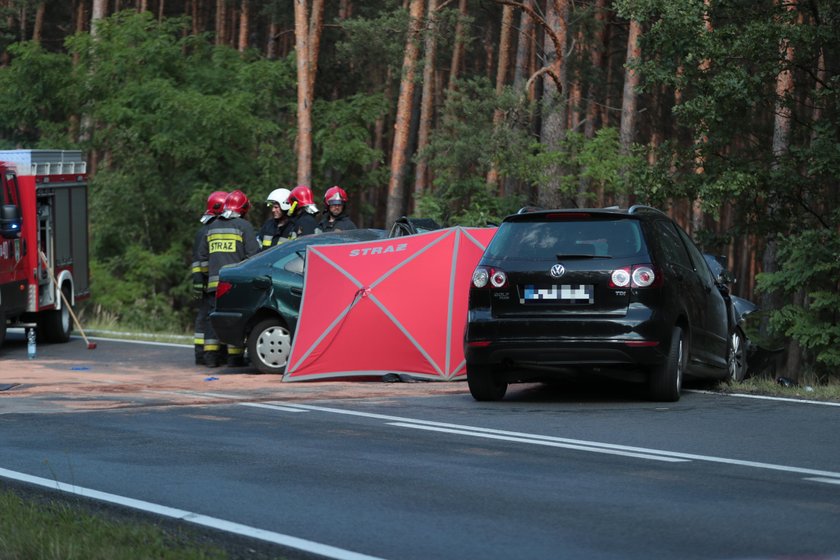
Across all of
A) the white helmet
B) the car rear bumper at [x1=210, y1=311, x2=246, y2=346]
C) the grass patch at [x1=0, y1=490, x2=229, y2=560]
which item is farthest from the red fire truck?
the grass patch at [x1=0, y1=490, x2=229, y2=560]

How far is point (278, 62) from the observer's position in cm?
3828

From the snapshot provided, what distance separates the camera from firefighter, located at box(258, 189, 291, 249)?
689 inches

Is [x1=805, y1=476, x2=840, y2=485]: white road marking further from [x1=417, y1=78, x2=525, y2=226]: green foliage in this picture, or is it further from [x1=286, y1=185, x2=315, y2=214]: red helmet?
[x1=417, y1=78, x2=525, y2=226]: green foliage

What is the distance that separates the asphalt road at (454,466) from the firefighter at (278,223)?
168 inches

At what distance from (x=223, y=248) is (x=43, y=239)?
17.9 feet

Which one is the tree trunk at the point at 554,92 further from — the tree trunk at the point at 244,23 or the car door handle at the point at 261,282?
the tree trunk at the point at 244,23

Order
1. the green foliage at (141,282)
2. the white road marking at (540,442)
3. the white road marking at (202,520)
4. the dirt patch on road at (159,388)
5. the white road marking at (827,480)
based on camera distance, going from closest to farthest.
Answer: the white road marking at (202,520) < the white road marking at (827,480) < the white road marking at (540,442) < the dirt patch on road at (159,388) < the green foliage at (141,282)

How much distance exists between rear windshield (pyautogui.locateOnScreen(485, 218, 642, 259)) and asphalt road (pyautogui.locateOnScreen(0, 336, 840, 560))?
124 centimetres

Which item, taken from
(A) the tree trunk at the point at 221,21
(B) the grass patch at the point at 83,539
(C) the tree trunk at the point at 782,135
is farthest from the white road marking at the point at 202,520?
(A) the tree trunk at the point at 221,21

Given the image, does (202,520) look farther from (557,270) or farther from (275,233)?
(275,233)

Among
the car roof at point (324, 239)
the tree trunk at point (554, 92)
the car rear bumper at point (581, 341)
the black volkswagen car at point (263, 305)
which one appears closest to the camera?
the car rear bumper at point (581, 341)

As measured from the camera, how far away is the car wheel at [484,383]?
39.1 ft

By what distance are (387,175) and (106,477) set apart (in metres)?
33.5

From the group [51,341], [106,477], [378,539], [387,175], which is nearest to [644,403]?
[106,477]
